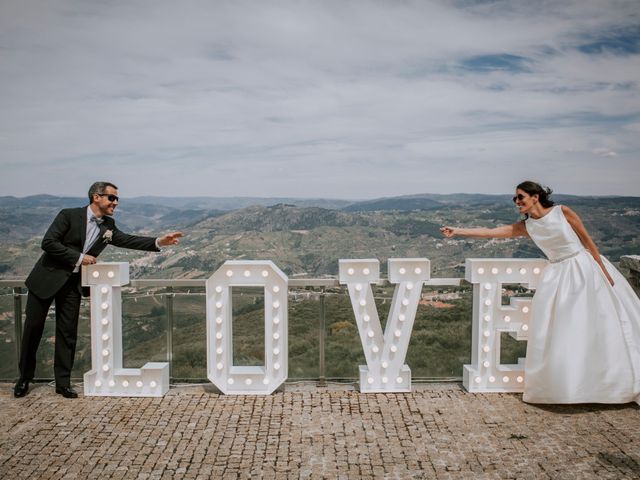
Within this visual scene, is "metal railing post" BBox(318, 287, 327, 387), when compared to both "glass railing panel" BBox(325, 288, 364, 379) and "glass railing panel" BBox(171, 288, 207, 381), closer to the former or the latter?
"glass railing panel" BBox(325, 288, 364, 379)

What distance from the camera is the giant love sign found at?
7062 millimetres

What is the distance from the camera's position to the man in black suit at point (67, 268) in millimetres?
6773

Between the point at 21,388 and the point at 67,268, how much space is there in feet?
5.47

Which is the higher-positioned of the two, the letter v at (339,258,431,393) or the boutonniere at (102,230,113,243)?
the boutonniere at (102,230,113,243)

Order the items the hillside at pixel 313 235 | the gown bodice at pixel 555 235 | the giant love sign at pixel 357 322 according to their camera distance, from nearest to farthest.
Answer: the gown bodice at pixel 555 235 < the giant love sign at pixel 357 322 < the hillside at pixel 313 235

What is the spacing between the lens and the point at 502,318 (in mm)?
7172

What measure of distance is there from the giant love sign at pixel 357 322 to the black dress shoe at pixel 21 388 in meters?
0.75

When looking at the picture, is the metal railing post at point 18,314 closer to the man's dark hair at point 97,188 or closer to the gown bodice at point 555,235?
the man's dark hair at point 97,188

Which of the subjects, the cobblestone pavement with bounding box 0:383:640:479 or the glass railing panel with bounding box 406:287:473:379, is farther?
the glass railing panel with bounding box 406:287:473:379

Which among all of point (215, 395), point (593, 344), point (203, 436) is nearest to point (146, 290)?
point (215, 395)

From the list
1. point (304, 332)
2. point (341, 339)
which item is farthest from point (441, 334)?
point (304, 332)

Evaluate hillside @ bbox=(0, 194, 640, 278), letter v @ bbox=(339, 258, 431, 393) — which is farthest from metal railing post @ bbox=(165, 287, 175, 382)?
letter v @ bbox=(339, 258, 431, 393)

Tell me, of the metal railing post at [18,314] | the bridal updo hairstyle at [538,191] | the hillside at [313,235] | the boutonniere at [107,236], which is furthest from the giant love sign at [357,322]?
the metal railing post at [18,314]

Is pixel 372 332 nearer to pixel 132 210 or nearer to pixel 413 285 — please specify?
pixel 413 285
